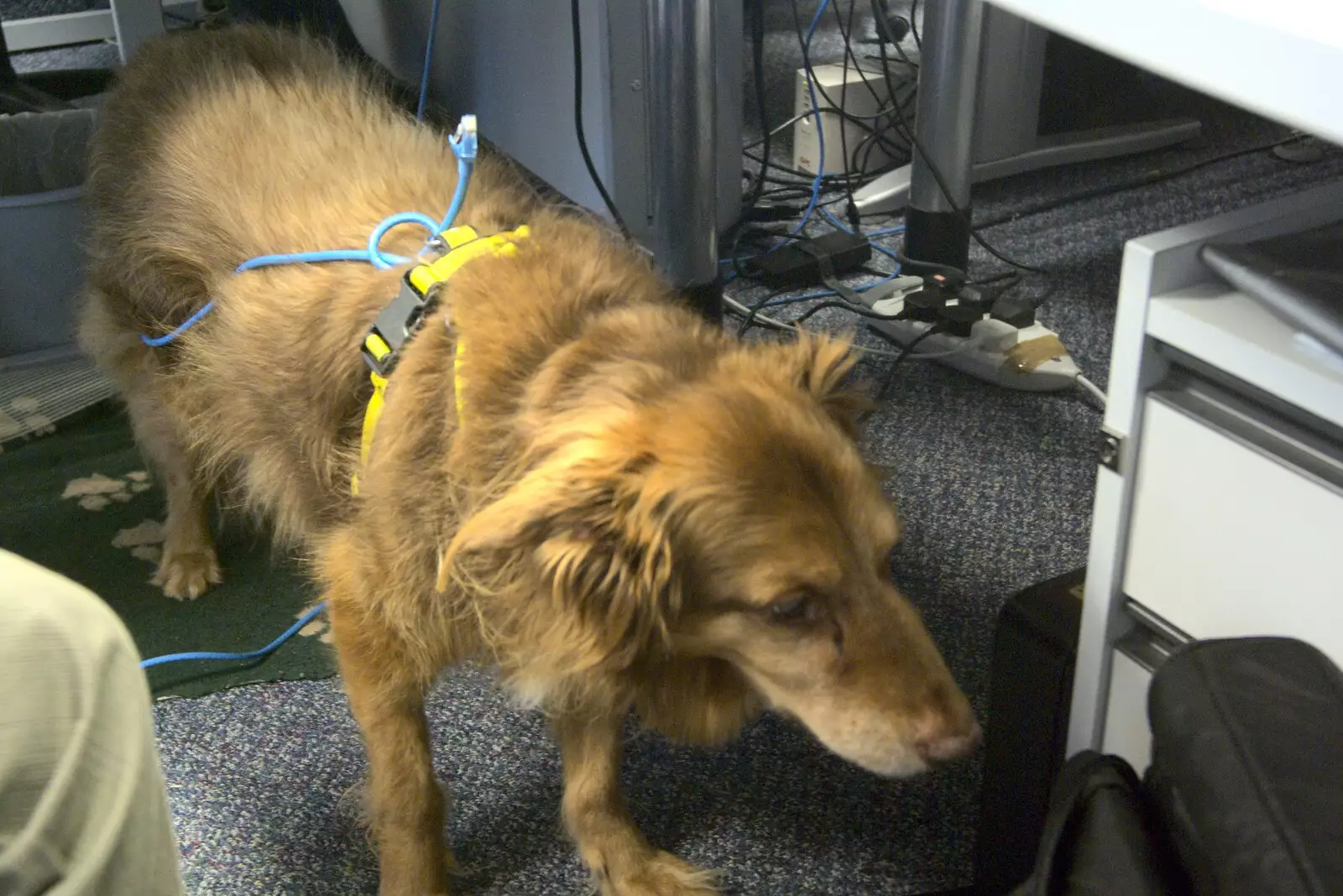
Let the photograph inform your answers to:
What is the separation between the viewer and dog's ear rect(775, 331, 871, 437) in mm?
1170

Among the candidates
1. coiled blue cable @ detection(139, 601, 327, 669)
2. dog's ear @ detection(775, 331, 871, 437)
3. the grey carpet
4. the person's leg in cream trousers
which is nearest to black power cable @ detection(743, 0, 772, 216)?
the grey carpet

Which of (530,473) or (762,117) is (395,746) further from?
(762,117)

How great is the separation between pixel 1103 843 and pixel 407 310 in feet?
2.75

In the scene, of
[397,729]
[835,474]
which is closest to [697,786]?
[397,729]

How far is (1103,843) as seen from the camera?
0.85 meters

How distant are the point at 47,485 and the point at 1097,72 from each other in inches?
108

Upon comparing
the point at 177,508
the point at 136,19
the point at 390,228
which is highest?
the point at 136,19

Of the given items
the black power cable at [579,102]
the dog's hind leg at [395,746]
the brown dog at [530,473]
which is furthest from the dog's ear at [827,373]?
the black power cable at [579,102]

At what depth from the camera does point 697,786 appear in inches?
60.8

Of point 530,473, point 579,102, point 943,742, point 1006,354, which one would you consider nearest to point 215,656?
point 530,473

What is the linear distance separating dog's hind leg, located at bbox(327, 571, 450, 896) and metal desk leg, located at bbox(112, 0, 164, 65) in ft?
6.05

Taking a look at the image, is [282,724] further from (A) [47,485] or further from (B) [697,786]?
(A) [47,485]

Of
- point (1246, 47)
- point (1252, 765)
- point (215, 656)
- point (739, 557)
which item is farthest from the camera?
point (215, 656)

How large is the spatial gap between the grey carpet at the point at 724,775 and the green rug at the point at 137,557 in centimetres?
7
